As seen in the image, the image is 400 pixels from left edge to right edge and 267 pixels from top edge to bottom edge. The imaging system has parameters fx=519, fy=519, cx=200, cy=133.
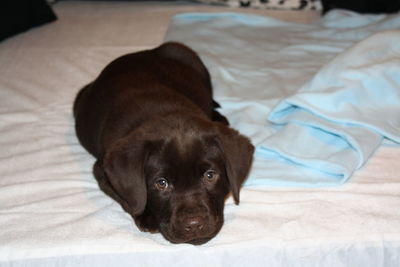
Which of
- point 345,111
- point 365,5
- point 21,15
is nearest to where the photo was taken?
point 345,111

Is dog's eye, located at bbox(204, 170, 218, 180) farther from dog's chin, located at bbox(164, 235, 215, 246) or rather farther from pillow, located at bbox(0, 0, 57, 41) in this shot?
pillow, located at bbox(0, 0, 57, 41)

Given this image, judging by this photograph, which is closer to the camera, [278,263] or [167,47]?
[278,263]

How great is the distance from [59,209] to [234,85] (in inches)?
60.6

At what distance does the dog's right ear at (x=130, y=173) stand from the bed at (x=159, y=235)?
0.59 ft

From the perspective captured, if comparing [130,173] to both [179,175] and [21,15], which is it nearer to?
[179,175]

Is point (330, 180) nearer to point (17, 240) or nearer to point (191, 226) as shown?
point (191, 226)

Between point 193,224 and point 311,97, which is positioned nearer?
point 193,224

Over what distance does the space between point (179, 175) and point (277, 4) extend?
3.10 metres

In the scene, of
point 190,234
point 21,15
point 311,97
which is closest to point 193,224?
point 190,234

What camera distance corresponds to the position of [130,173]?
2.12 meters

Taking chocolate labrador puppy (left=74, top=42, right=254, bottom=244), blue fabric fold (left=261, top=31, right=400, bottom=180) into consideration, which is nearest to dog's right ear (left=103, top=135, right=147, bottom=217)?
chocolate labrador puppy (left=74, top=42, right=254, bottom=244)

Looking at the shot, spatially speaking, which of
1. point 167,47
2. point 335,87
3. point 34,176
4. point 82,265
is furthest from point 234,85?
point 82,265

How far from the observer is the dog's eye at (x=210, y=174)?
85.9 inches

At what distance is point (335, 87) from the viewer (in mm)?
2902
